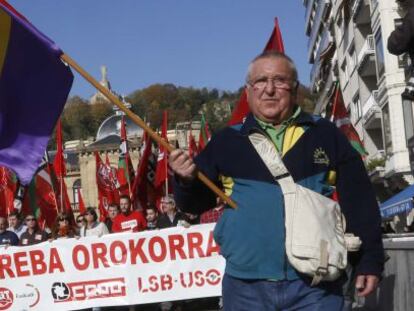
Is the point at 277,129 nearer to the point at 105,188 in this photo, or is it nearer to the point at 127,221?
the point at 127,221

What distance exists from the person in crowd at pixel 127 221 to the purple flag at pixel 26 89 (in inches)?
311

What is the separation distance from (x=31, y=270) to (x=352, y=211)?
10.2m

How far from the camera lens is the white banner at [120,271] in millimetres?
13070

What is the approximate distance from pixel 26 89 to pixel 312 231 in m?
2.84

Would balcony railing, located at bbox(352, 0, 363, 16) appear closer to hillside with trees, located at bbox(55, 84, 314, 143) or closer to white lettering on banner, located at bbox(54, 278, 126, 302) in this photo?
white lettering on banner, located at bbox(54, 278, 126, 302)

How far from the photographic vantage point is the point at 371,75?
138 feet

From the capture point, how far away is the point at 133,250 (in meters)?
13.1

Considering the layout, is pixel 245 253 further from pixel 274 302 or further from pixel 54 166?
pixel 54 166

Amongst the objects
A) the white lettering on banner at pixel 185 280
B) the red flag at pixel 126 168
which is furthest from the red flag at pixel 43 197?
the white lettering on banner at pixel 185 280

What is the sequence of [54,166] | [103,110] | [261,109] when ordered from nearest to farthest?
[261,109] < [54,166] < [103,110]

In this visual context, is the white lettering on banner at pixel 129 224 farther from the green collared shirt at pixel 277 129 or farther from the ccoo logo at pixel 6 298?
the green collared shirt at pixel 277 129

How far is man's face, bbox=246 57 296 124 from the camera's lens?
13.5 feet

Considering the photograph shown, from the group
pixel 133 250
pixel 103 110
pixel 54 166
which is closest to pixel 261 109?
pixel 133 250

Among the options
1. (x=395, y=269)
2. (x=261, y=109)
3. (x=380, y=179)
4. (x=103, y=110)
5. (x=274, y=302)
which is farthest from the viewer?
(x=103, y=110)
